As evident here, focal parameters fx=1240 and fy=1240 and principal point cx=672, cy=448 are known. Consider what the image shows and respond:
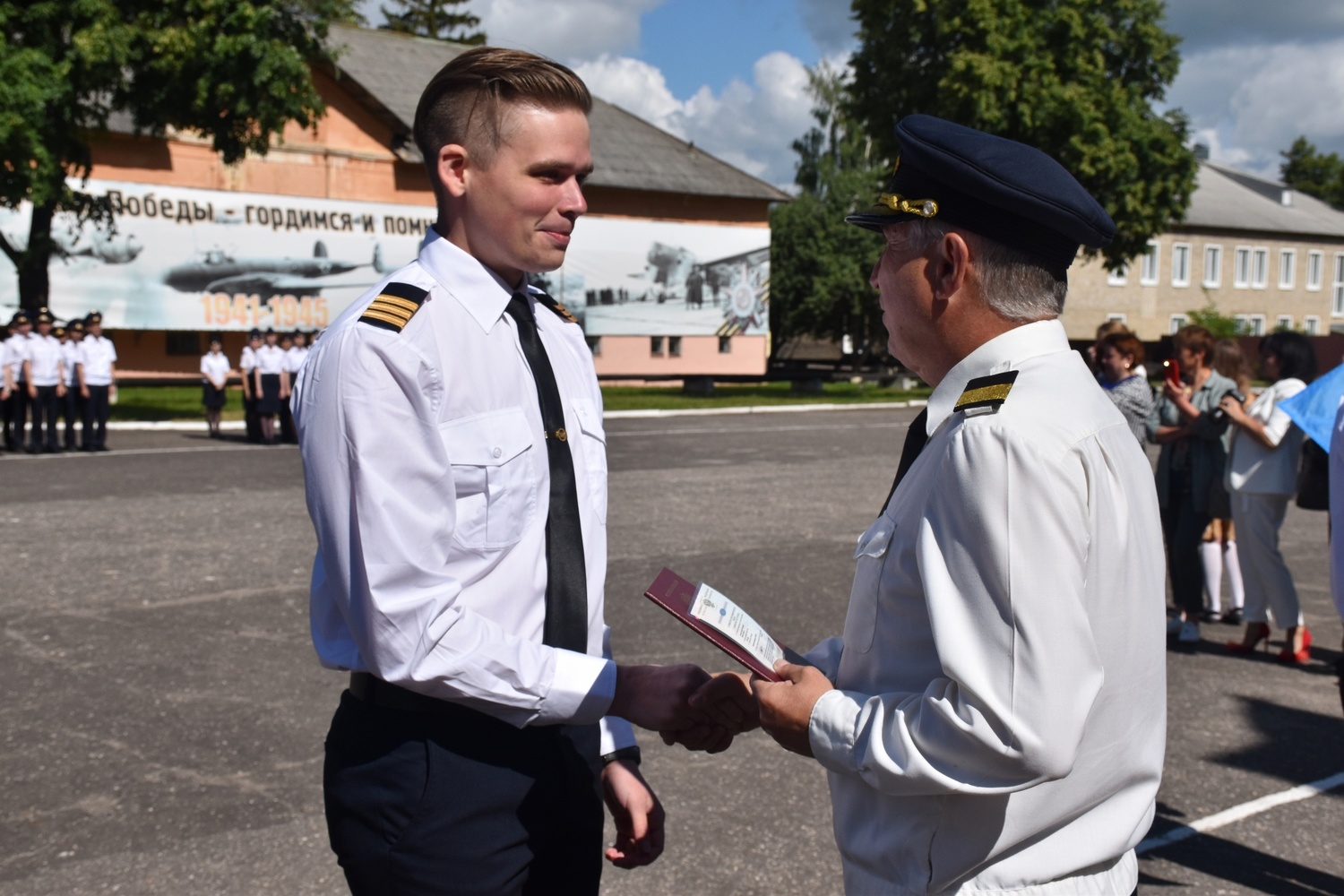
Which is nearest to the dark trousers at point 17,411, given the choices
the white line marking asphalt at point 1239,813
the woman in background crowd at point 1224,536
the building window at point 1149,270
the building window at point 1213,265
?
the woman in background crowd at point 1224,536

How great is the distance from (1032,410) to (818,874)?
9.60 ft

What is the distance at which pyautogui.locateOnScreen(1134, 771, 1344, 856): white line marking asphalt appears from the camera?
4727 millimetres

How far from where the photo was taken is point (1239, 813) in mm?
5000

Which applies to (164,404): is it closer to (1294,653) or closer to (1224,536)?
(1224,536)

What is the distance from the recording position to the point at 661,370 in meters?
44.7

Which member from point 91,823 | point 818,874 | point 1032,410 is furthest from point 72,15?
point 1032,410

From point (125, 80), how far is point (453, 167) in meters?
25.6

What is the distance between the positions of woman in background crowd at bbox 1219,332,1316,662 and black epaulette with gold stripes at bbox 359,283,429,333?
6.57 meters

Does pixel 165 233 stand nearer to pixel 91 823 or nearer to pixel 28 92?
pixel 28 92

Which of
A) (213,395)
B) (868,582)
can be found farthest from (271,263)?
(868,582)

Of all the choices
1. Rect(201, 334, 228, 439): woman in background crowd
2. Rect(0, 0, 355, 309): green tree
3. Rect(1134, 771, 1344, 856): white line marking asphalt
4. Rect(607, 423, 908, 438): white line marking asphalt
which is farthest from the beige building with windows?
Rect(1134, 771, 1344, 856): white line marking asphalt

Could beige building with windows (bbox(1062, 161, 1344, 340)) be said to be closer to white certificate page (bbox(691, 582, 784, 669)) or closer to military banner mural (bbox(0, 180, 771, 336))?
military banner mural (bbox(0, 180, 771, 336))

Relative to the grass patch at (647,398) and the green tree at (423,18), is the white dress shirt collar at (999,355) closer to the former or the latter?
the grass patch at (647,398)

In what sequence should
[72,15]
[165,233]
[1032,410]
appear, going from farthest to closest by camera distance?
[165,233], [72,15], [1032,410]
